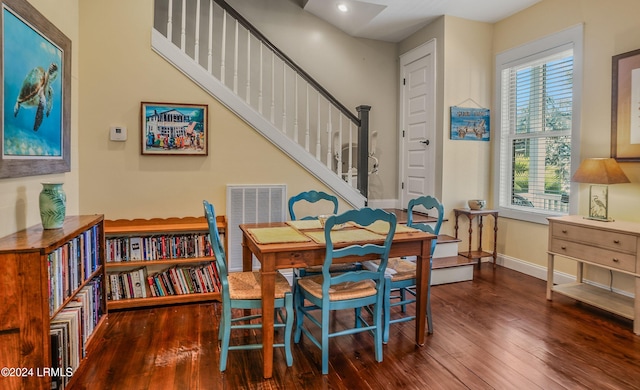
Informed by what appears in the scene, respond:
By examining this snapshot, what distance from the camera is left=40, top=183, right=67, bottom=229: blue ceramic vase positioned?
2.21m

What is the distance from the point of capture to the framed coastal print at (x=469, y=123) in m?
4.46

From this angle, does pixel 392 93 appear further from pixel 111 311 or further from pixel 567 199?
pixel 111 311

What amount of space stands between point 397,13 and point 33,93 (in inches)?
147

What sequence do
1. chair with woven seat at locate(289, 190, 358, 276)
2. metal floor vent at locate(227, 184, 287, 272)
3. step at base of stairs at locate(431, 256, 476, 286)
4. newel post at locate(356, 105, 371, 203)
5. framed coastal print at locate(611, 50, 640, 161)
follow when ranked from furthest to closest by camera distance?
newel post at locate(356, 105, 371, 203) → step at base of stairs at locate(431, 256, 476, 286) → metal floor vent at locate(227, 184, 287, 272) → framed coastal print at locate(611, 50, 640, 161) → chair with woven seat at locate(289, 190, 358, 276)

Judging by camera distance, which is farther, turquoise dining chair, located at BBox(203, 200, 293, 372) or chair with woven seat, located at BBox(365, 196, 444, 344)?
chair with woven seat, located at BBox(365, 196, 444, 344)

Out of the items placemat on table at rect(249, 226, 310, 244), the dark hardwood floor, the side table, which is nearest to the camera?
the dark hardwood floor

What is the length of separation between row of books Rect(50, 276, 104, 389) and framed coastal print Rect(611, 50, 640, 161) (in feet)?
14.3

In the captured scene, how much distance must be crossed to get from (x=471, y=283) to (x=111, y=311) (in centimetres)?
346

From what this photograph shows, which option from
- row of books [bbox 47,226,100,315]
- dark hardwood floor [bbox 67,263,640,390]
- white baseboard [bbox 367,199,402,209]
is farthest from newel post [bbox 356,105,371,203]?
row of books [bbox 47,226,100,315]

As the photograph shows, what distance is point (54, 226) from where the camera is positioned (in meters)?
2.23

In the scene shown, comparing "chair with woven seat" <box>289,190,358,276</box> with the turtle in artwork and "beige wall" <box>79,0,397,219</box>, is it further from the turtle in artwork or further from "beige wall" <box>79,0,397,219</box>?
the turtle in artwork

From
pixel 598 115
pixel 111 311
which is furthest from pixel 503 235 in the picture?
pixel 111 311

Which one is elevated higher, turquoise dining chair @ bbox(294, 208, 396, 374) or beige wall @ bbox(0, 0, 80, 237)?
beige wall @ bbox(0, 0, 80, 237)

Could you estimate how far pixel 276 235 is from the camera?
8.19ft
